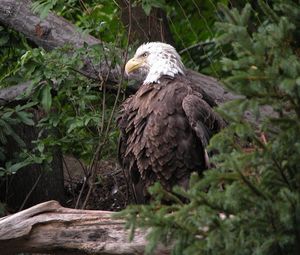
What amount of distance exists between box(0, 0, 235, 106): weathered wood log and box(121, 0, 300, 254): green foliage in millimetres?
3251

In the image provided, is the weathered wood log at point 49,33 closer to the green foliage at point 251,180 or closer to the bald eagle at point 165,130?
the bald eagle at point 165,130

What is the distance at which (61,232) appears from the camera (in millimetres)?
4438

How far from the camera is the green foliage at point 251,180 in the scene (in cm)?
290

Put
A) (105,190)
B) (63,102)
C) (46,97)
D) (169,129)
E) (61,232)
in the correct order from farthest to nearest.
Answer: (105,190) < (63,102) < (46,97) < (169,129) < (61,232)

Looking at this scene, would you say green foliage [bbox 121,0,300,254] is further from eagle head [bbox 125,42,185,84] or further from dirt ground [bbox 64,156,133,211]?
dirt ground [bbox 64,156,133,211]

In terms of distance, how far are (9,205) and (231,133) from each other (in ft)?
13.0

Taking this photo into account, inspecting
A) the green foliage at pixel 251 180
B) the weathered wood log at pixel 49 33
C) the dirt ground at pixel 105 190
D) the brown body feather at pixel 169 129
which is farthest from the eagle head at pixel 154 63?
the green foliage at pixel 251 180

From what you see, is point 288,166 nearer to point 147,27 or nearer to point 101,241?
point 101,241

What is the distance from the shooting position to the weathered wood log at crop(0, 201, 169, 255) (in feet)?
14.1

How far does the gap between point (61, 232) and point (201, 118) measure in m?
1.18

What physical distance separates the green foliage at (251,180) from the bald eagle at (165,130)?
2.15m

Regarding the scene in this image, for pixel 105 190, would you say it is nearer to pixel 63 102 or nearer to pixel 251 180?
pixel 63 102

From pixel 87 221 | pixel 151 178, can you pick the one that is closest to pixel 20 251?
pixel 87 221

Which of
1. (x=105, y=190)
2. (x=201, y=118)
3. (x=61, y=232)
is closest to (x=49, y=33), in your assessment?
(x=105, y=190)
